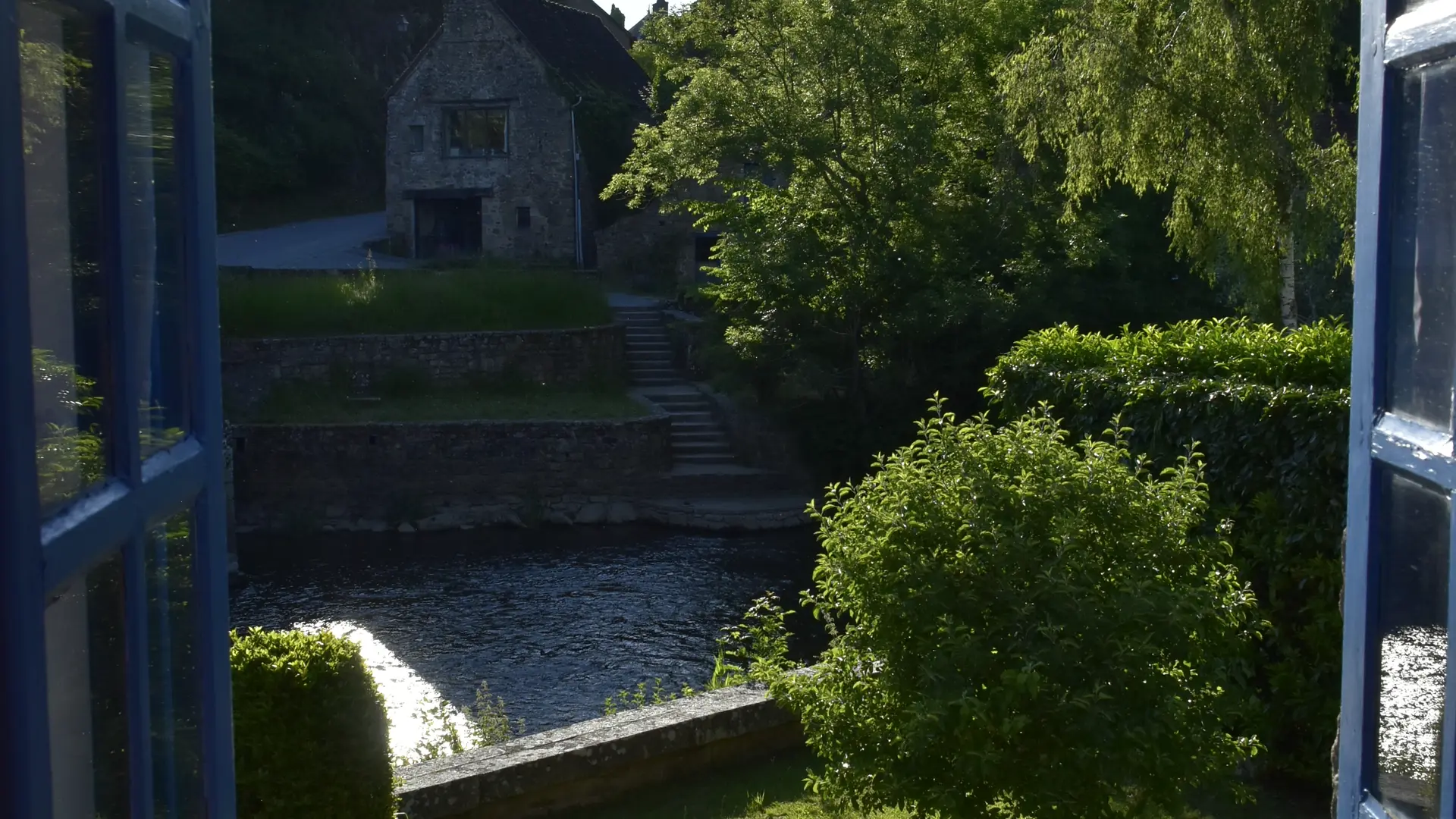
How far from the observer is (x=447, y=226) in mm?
33250

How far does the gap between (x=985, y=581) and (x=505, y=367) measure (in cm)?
1946

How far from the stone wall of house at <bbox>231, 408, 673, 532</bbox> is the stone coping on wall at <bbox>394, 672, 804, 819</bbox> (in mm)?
14543

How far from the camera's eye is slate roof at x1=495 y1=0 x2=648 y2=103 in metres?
31.4

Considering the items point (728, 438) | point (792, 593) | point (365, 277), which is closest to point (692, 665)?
point (792, 593)

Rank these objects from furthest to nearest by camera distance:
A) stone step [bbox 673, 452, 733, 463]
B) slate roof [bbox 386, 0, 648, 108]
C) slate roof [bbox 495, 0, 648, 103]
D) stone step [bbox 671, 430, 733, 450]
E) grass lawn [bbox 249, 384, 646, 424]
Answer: slate roof [bbox 495, 0, 648, 103] → slate roof [bbox 386, 0, 648, 108] → stone step [bbox 671, 430, 733, 450] → grass lawn [bbox 249, 384, 646, 424] → stone step [bbox 673, 452, 733, 463]

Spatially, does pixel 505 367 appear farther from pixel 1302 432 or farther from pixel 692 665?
pixel 1302 432

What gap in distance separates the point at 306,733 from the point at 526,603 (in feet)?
36.5

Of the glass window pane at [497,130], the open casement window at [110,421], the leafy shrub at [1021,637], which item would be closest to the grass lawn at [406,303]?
the glass window pane at [497,130]

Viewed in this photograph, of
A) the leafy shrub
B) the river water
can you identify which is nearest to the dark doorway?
the river water

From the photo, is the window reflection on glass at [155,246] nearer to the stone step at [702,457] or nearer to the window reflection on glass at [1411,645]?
the window reflection on glass at [1411,645]

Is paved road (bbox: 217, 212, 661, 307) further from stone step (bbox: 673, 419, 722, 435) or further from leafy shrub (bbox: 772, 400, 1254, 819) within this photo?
leafy shrub (bbox: 772, 400, 1254, 819)

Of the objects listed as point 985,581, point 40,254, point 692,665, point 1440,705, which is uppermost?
point 40,254

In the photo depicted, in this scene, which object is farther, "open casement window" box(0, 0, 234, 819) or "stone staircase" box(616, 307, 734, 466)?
"stone staircase" box(616, 307, 734, 466)

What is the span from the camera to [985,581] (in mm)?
4172
